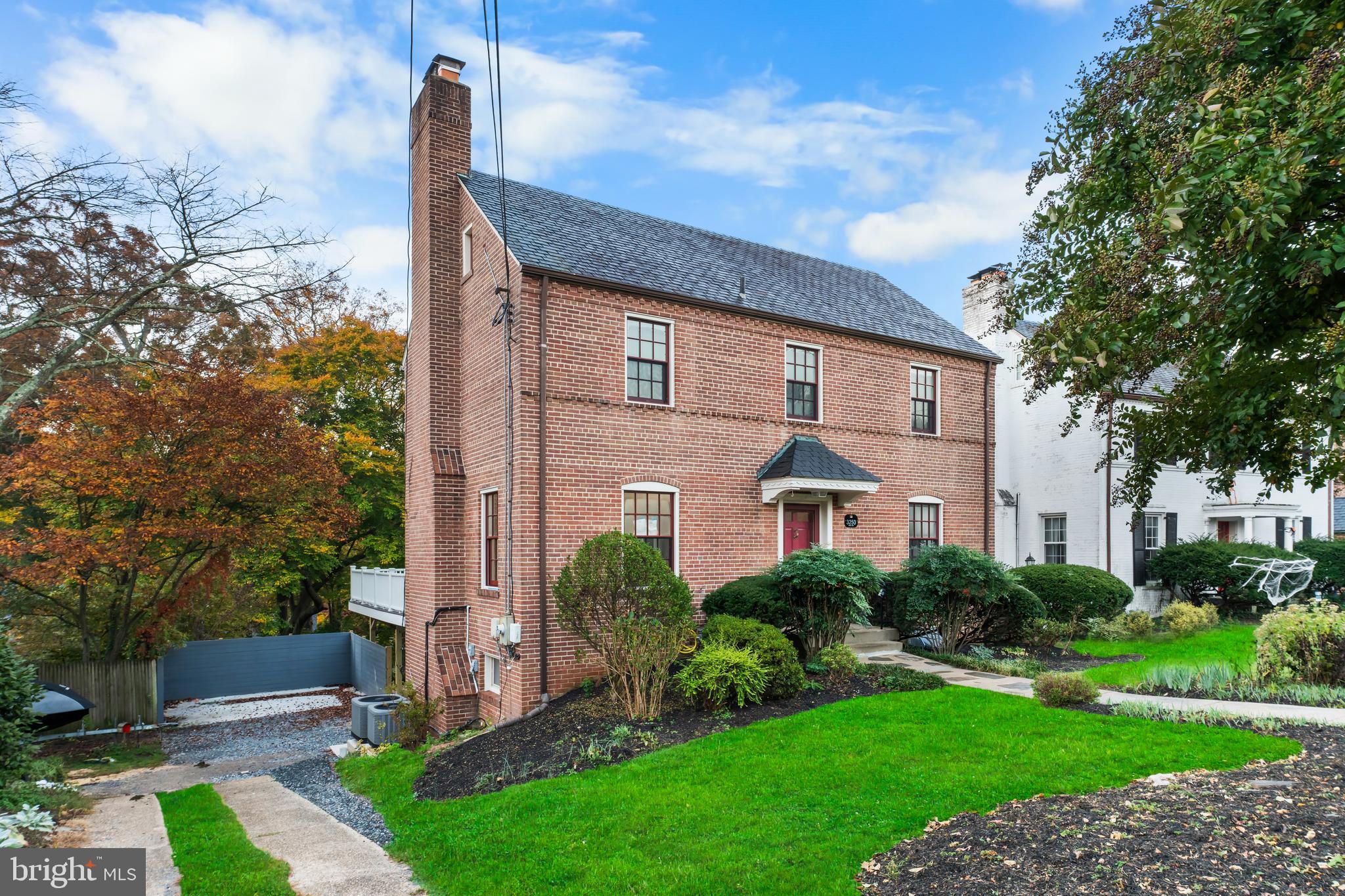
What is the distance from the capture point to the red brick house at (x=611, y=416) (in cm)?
1268

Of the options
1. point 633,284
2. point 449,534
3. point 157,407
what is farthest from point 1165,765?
point 157,407

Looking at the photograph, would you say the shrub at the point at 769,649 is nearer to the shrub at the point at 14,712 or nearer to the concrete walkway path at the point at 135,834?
the concrete walkway path at the point at 135,834

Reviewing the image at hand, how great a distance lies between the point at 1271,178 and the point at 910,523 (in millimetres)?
13648

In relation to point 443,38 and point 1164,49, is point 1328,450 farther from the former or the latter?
point 443,38

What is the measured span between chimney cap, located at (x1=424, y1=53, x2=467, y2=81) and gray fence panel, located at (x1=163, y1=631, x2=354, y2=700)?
52.3ft

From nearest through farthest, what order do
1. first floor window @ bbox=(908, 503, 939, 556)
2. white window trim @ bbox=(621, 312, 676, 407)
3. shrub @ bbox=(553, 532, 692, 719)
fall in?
shrub @ bbox=(553, 532, 692, 719)
white window trim @ bbox=(621, 312, 676, 407)
first floor window @ bbox=(908, 503, 939, 556)

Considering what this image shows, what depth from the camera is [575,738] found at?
32.9 ft

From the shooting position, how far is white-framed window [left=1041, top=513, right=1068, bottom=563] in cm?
2162

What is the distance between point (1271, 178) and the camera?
4047 millimetres

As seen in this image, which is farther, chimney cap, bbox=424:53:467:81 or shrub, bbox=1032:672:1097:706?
chimney cap, bbox=424:53:467:81

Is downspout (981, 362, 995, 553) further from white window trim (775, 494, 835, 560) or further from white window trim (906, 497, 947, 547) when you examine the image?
white window trim (775, 494, 835, 560)

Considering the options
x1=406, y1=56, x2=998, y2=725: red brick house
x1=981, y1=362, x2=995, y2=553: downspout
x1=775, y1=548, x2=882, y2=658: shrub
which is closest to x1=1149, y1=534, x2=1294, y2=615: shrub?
x1=981, y1=362, x2=995, y2=553: downspout

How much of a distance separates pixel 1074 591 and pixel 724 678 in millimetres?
9783

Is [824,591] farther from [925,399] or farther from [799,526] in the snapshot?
[925,399]
